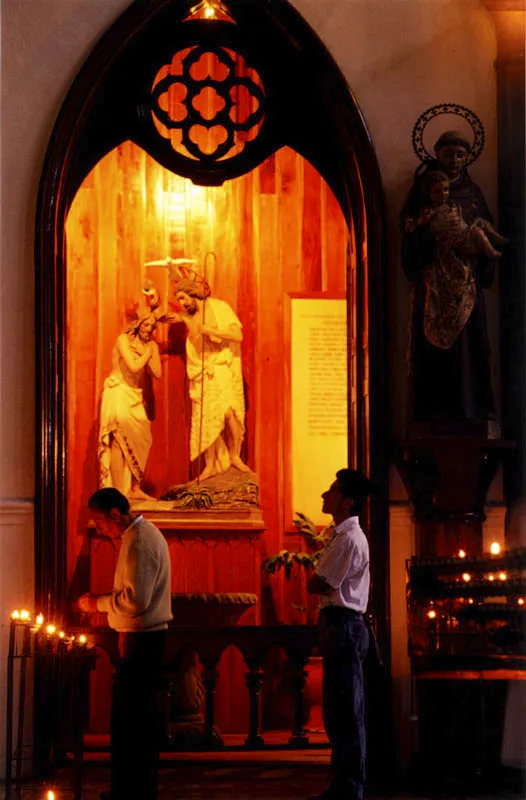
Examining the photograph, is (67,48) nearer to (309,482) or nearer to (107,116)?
(107,116)

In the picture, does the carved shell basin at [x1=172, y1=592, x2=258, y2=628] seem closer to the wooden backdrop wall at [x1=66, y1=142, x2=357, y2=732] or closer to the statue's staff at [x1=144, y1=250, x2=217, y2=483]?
the wooden backdrop wall at [x1=66, y1=142, x2=357, y2=732]

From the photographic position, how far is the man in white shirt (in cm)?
662

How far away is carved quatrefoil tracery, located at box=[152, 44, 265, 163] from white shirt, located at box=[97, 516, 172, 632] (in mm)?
2746

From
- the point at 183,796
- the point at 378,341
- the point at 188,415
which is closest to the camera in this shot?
the point at 183,796

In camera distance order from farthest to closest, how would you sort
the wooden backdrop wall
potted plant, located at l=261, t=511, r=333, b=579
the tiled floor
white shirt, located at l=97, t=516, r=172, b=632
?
the wooden backdrop wall
potted plant, located at l=261, t=511, r=333, b=579
the tiled floor
white shirt, located at l=97, t=516, r=172, b=632

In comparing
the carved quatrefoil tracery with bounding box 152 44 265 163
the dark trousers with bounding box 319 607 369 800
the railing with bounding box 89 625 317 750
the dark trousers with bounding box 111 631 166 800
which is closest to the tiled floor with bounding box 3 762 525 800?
the railing with bounding box 89 625 317 750

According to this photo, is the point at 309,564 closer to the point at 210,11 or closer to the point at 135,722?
the point at 135,722

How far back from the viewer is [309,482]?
1039cm

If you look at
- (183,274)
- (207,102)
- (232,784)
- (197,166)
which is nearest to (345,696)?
(232,784)

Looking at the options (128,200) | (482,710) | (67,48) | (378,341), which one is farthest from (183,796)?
(128,200)

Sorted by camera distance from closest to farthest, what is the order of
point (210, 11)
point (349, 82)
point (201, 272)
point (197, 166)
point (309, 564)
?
1. point (349, 82)
2. point (210, 11)
3. point (197, 166)
4. point (309, 564)
5. point (201, 272)

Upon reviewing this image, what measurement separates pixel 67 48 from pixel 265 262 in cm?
275

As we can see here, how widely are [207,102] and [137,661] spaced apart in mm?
5212

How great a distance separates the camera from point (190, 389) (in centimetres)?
1027
